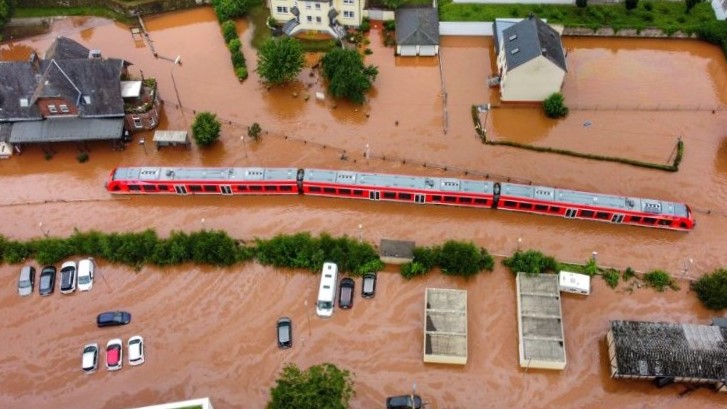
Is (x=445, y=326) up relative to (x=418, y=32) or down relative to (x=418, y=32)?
down

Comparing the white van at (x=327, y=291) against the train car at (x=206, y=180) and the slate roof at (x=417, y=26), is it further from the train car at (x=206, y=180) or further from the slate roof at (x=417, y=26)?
the slate roof at (x=417, y=26)

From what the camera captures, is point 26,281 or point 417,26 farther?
point 417,26

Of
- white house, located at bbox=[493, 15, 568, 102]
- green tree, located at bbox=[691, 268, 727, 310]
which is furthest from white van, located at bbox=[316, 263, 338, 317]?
green tree, located at bbox=[691, 268, 727, 310]

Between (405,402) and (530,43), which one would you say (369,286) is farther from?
(530,43)

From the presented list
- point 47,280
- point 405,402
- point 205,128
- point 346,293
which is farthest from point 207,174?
point 405,402

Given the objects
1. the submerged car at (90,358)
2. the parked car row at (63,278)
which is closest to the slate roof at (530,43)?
the parked car row at (63,278)

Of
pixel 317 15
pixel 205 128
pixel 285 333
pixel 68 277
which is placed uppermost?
pixel 317 15

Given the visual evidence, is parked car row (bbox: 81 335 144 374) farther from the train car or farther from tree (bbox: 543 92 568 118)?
tree (bbox: 543 92 568 118)

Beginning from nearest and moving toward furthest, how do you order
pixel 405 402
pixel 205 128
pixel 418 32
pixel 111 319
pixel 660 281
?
pixel 405 402 < pixel 111 319 < pixel 660 281 < pixel 205 128 < pixel 418 32
